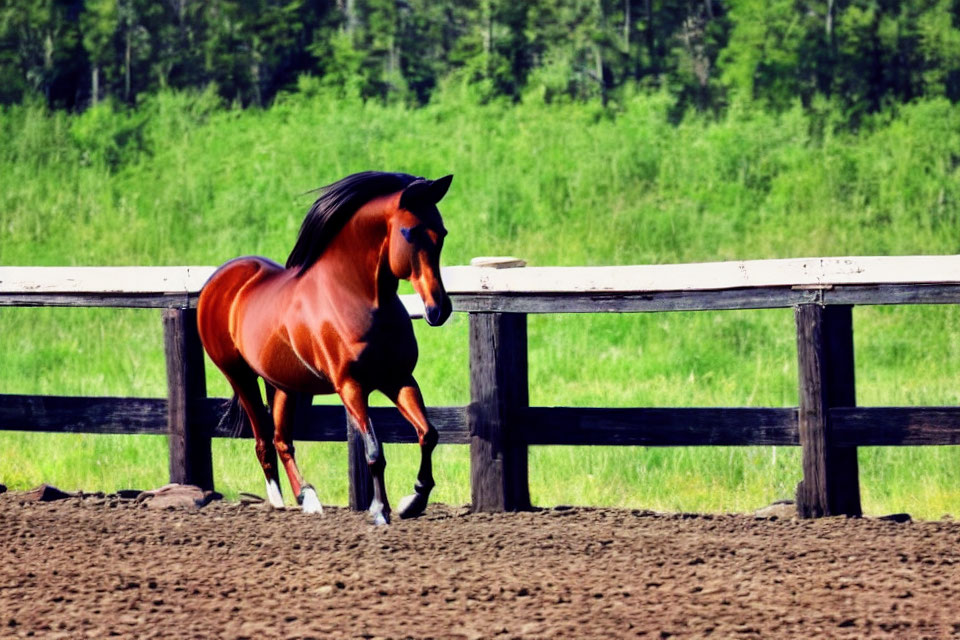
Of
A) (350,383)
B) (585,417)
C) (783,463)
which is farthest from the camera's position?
(783,463)

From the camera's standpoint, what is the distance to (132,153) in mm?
18812

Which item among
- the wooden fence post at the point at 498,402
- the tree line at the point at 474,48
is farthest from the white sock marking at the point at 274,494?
the tree line at the point at 474,48

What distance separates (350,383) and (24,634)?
6.13 ft

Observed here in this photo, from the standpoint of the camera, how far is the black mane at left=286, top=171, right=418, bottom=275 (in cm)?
620

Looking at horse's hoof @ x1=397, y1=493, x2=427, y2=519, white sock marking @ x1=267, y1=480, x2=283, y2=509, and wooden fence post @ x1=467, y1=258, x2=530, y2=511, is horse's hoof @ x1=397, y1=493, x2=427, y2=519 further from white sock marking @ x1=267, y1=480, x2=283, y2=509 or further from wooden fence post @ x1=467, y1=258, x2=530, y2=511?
white sock marking @ x1=267, y1=480, x2=283, y2=509

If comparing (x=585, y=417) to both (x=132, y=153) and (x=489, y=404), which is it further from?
(x=132, y=153)

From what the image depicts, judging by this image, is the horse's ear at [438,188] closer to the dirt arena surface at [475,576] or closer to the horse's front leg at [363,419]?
the horse's front leg at [363,419]

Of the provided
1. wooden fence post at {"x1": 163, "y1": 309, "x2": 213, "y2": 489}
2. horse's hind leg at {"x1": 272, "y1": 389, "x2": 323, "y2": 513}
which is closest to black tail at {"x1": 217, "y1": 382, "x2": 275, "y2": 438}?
wooden fence post at {"x1": 163, "y1": 309, "x2": 213, "y2": 489}

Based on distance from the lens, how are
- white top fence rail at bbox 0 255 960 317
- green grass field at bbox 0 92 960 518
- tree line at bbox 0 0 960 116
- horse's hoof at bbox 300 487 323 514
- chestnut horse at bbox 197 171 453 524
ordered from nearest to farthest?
chestnut horse at bbox 197 171 453 524 → white top fence rail at bbox 0 255 960 317 → horse's hoof at bbox 300 487 323 514 → green grass field at bbox 0 92 960 518 → tree line at bbox 0 0 960 116

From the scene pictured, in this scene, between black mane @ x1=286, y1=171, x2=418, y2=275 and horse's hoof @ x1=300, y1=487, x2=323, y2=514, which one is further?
horse's hoof @ x1=300, y1=487, x2=323, y2=514

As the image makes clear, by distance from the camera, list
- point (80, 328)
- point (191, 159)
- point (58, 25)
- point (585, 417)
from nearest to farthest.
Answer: point (585, 417) → point (80, 328) → point (191, 159) → point (58, 25)

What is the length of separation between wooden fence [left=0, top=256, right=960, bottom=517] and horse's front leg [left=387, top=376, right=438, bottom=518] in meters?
1.04

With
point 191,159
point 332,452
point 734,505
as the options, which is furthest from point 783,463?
point 191,159

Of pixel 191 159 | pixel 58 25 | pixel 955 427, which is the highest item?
pixel 58 25
